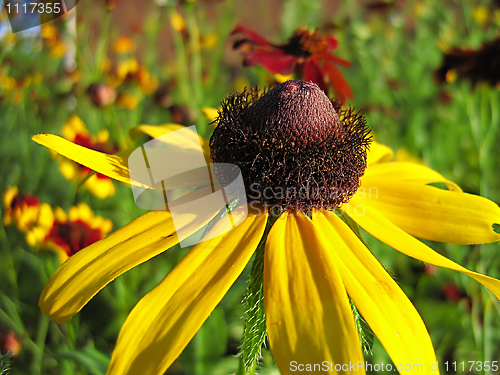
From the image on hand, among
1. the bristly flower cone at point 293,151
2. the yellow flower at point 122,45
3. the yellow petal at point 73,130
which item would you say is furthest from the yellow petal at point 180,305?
the yellow flower at point 122,45

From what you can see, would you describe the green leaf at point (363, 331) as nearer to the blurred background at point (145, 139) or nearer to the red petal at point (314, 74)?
the blurred background at point (145, 139)

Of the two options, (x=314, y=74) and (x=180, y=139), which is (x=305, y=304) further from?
(x=314, y=74)

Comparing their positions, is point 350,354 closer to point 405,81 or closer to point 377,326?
point 377,326

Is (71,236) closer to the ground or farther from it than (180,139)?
closer to the ground

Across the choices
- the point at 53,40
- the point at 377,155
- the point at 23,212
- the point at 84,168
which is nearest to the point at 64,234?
the point at 23,212

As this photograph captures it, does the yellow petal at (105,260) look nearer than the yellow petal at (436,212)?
Yes

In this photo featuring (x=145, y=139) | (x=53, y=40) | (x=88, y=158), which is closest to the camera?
(x=88, y=158)
